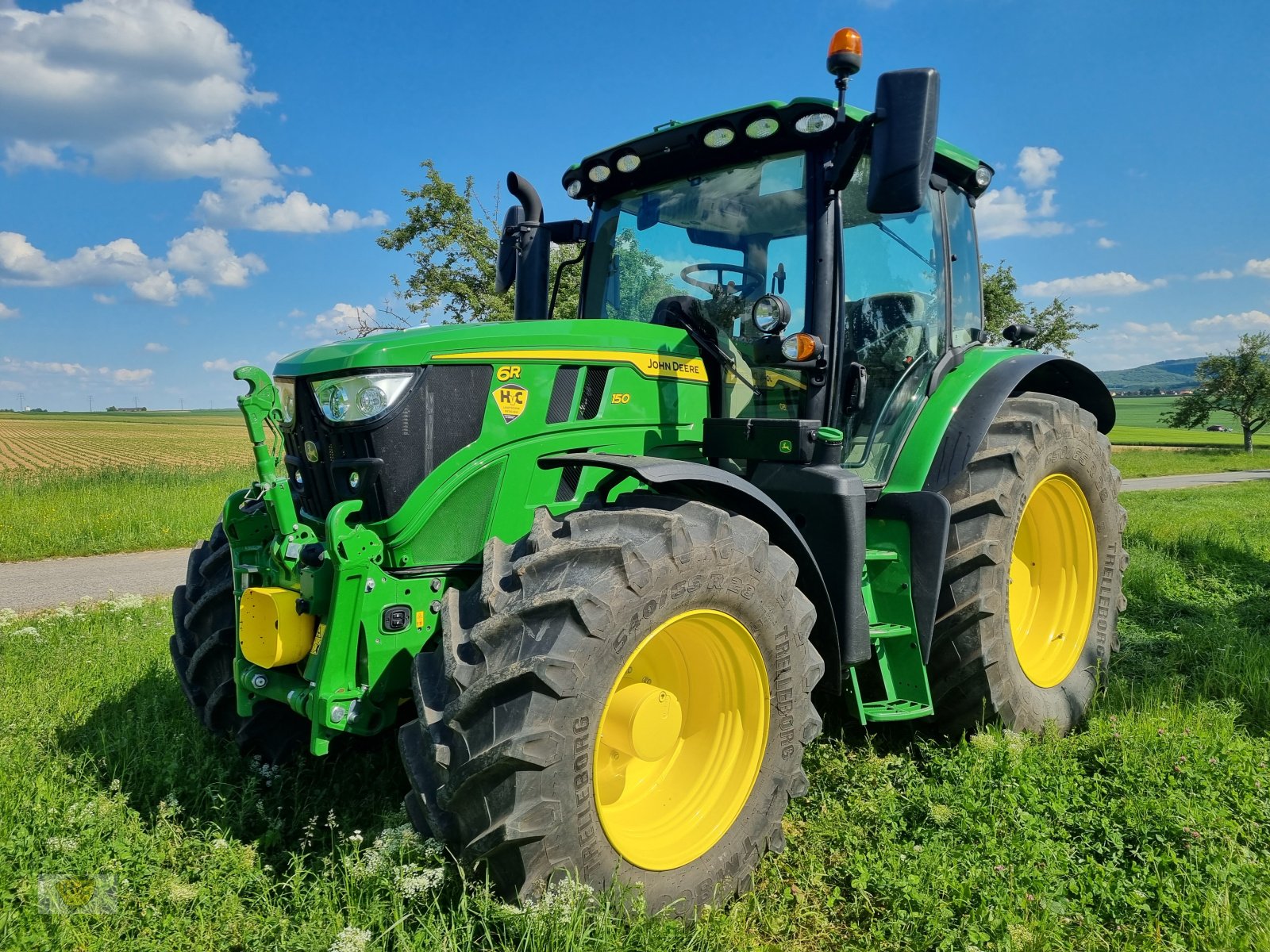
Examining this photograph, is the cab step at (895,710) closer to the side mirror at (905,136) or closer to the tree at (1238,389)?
the side mirror at (905,136)

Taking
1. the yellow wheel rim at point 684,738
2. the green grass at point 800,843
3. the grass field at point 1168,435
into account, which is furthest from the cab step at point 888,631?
the grass field at point 1168,435

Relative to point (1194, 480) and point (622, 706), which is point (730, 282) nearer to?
point (622, 706)

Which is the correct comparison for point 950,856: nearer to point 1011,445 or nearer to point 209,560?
point 1011,445

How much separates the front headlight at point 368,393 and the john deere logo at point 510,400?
30 centimetres

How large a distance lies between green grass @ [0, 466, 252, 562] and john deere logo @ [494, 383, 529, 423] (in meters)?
8.62

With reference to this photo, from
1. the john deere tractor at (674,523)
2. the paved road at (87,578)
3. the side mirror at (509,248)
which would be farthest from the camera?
the paved road at (87,578)

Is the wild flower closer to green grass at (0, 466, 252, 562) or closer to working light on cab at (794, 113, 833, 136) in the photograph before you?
working light on cab at (794, 113, 833, 136)

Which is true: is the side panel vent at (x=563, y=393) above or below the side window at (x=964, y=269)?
below

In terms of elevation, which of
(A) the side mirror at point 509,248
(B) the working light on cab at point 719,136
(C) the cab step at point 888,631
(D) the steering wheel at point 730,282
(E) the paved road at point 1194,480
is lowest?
(E) the paved road at point 1194,480

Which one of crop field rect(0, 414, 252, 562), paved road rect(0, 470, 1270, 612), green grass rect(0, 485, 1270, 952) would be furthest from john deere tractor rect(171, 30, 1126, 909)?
crop field rect(0, 414, 252, 562)

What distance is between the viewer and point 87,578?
7926 millimetres

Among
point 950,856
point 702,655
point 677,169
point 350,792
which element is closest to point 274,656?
point 350,792

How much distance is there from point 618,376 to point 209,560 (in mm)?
1913

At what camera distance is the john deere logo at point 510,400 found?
2838 mm
